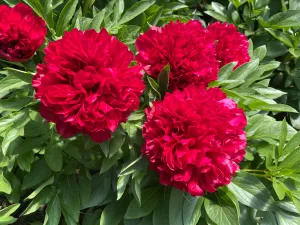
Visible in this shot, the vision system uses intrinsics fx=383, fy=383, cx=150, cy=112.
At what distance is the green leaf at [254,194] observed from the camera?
1.15 m

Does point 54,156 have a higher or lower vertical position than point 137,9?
lower

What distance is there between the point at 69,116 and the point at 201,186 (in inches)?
14.7

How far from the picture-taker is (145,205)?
1.26 meters

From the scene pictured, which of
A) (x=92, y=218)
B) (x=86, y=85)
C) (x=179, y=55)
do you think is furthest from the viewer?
(x=92, y=218)

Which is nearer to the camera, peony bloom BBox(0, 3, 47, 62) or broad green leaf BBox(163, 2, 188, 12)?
peony bloom BBox(0, 3, 47, 62)

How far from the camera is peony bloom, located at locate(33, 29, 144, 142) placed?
0.90m

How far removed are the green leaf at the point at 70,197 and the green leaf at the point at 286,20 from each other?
1.05 metres

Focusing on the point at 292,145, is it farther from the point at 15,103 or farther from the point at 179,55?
the point at 15,103

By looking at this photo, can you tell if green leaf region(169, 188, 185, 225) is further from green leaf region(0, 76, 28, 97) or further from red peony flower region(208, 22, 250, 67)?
green leaf region(0, 76, 28, 97)

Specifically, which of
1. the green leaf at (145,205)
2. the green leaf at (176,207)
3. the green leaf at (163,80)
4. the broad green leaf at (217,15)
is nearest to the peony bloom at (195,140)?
the green leaf at (163,80)

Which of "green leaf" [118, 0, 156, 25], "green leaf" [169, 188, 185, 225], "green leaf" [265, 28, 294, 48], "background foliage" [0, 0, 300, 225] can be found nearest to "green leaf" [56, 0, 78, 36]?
"background foliage" [0, 0, 300, 225]

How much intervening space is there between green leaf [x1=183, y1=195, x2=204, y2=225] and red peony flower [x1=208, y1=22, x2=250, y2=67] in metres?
0.45

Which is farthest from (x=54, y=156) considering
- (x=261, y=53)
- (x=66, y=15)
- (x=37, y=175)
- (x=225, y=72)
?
(x=261, y=53)

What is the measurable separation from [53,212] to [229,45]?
80 centimetres
